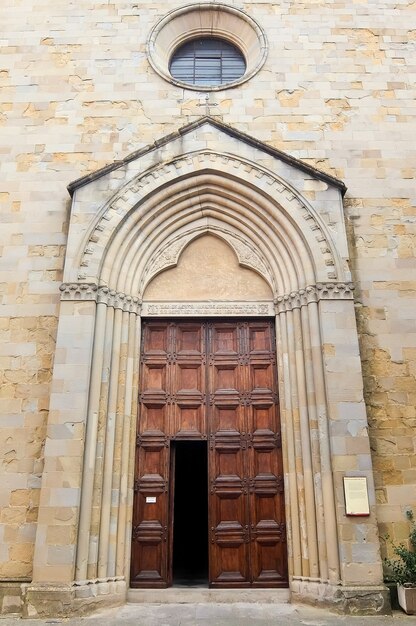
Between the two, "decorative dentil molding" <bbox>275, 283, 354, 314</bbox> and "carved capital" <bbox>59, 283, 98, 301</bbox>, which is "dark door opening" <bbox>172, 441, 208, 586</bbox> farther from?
"carved capital" <bbox>59, 283, 98, 301</bbox>

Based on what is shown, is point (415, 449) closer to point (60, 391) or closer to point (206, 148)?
point (60, 391)

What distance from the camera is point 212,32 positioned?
10.9m

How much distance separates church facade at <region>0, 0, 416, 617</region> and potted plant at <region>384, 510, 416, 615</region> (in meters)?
0.22

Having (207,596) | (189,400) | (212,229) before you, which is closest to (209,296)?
(212,229)

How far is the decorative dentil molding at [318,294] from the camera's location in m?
8.05

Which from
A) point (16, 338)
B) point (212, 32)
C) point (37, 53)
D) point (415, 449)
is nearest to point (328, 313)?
point (415, 449)

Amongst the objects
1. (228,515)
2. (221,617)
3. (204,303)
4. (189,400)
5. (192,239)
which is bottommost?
(221,617)

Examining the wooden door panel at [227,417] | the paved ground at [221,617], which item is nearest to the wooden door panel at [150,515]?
the paved ground at [221,617]

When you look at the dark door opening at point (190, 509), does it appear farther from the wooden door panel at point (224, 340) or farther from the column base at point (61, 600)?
the column base at point (61, 600)

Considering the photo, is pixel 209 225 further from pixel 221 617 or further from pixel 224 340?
pixel 221 617

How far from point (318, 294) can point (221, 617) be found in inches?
179

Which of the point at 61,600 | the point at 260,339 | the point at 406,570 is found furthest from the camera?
the point at 260,339

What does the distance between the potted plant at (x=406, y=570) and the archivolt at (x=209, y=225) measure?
3853 mm

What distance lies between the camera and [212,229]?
9289mm
